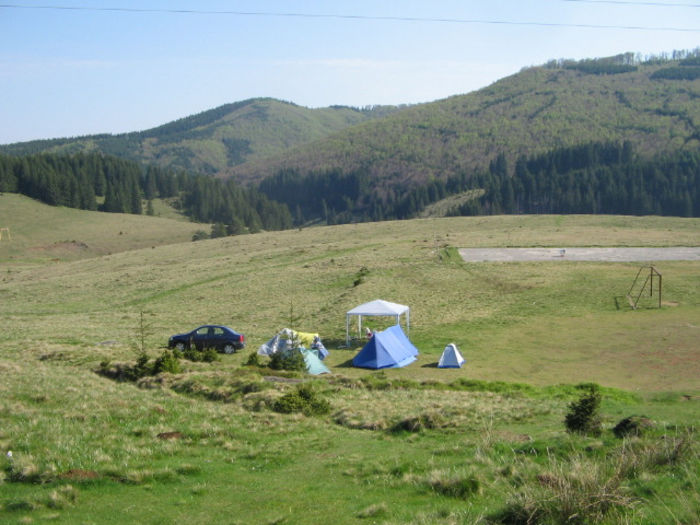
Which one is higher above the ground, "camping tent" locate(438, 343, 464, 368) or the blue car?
the blue car

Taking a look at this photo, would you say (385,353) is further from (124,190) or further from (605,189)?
(124,190)

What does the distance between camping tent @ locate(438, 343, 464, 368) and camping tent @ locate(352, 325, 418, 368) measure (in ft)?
6.57

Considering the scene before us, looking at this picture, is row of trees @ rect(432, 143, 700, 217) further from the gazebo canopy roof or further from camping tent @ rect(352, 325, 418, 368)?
camping tent @ rect(352, 325, 418, 368)

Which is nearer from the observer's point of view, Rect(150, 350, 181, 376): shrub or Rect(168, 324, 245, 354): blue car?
Rect(150, 350, 181, 376): shrub

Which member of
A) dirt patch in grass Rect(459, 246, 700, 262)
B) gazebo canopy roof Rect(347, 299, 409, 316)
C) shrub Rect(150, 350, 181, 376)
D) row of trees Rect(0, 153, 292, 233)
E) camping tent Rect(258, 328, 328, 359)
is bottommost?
dirt patch in grass Rect(459, 246, 700, 262)

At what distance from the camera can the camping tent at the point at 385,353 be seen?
2990cm

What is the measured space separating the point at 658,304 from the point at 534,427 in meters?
27.7

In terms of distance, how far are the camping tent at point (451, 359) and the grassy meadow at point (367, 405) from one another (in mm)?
610

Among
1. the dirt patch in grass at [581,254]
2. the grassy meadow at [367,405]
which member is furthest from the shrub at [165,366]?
the dirt patch in grass at [581,254]

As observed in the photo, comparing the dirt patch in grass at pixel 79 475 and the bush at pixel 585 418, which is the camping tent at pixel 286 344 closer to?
the bush at pixel 585 418

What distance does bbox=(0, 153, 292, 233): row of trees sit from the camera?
150 metres

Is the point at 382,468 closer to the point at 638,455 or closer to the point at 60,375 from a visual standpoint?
the point at 638,455

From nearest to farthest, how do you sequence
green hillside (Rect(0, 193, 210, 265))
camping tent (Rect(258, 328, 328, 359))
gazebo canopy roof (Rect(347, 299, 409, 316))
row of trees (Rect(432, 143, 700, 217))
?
camping tent (Rect(258, 328, 328, 359))
gazebo canopy roof (Rect(347, 299, 409, 316))
green hillside (Rect(0, 193, 210, 265))
row of trees (Rect(432, 143, 700, 217))

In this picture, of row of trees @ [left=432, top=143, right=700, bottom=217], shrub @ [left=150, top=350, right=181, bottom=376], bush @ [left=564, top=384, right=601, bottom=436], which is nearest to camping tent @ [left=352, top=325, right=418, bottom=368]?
shrub @ [left=150, top=350, right=181, bottom=376]
